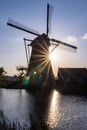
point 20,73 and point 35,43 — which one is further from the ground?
point 35,43

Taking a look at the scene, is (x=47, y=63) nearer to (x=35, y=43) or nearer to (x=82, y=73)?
(x=35, y=43)

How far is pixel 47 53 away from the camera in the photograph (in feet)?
195

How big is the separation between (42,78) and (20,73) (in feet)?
93.4

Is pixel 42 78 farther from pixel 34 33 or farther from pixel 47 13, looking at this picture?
→ pixel 47 13

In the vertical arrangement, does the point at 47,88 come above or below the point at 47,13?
below

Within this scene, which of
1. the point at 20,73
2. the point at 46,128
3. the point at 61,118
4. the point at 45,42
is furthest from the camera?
the point at 20,73

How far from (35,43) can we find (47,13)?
7521 mm

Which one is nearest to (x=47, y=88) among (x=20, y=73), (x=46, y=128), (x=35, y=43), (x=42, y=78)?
(x=42, y=78)

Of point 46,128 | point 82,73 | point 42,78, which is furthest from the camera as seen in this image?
point 82,73

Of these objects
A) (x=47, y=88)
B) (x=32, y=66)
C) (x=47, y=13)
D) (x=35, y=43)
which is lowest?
(x=47, y=88)

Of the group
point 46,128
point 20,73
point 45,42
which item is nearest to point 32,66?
point 45,42

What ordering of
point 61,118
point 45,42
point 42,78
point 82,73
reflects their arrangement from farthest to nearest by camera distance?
point 82,73
point 42,78
point 45,42
point 61,118

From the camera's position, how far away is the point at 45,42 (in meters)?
58.7

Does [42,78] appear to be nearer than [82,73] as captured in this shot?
Yes
